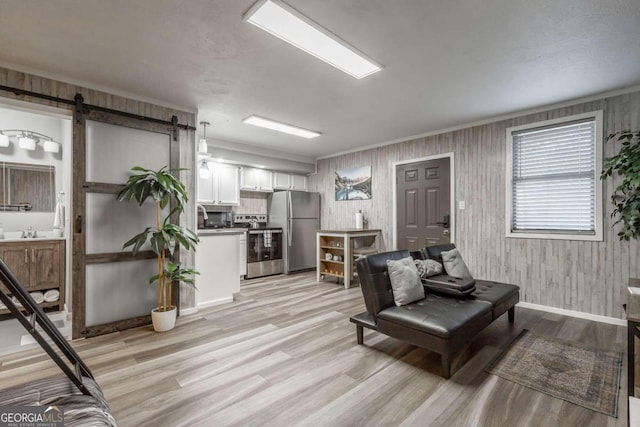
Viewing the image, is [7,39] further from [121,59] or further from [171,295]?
[171,295]

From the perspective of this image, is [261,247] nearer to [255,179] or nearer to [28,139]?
[255,179]

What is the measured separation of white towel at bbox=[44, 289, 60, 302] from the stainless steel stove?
2704 mm

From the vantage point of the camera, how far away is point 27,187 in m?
3.94

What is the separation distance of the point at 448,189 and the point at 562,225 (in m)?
1.49

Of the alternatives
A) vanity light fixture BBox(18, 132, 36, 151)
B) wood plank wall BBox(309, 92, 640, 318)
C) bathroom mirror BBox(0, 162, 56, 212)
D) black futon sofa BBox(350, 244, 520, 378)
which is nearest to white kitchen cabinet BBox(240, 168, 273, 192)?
wood plank wall BBox(309, 92, 640, 318)

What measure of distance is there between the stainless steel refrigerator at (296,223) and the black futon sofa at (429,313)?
3.37 metres

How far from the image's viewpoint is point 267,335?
113 inches

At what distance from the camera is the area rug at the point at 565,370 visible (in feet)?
6.24

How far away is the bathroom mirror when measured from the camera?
3.82m

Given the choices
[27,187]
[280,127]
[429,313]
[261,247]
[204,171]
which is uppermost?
[280,127]

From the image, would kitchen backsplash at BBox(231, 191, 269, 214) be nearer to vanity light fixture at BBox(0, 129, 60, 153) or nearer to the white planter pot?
vanity light fixture at BBox(0, 129, 60, 153)

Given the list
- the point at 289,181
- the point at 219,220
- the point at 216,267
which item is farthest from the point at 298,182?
the point at 216,267

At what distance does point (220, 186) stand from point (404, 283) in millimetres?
4008

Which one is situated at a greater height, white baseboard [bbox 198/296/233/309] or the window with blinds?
the window with blinds
